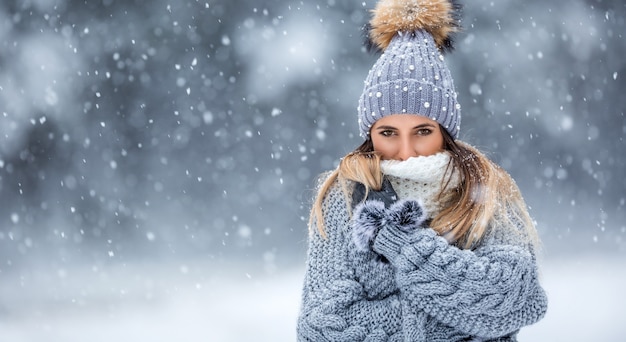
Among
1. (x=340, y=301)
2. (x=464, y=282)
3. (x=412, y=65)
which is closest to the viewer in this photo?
(x=464, y=282)

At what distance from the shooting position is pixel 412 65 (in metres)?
2.05

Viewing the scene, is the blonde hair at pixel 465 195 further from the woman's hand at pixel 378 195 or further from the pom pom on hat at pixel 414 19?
the pom pom on hat at pixel 414 19

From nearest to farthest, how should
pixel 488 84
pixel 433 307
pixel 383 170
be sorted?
pixel 433 307 < pixel 383 170 < pixel 488 84

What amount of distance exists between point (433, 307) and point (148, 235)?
4530 mm

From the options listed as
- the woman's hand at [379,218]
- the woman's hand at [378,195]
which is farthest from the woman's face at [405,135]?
the woman's hand at [379,218]

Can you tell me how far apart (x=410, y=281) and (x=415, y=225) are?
0.49ft

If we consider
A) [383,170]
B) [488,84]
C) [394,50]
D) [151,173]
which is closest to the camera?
[383,170]

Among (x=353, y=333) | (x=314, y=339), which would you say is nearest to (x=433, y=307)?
(x=353, y=333)

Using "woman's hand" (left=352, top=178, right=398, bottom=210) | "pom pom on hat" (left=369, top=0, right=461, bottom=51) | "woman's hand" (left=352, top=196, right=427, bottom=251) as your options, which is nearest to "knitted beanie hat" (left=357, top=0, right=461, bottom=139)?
"pom pom on hat" (left=369, top=0, right=461, bottom=51)

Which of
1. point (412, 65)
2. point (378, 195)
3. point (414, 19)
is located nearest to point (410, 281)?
point (378, 195)

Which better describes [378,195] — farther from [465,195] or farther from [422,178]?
[465,195]

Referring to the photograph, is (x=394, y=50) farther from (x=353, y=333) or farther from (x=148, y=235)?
(x=148, y=235)

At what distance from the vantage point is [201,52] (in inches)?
218

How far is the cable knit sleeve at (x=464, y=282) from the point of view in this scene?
5.57 ft
